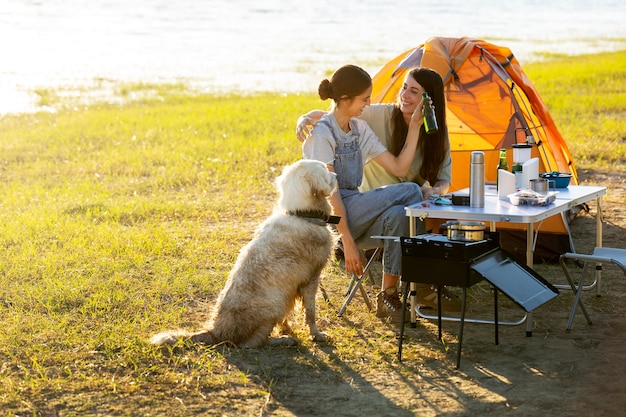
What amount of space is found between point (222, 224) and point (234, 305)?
12.6 ft

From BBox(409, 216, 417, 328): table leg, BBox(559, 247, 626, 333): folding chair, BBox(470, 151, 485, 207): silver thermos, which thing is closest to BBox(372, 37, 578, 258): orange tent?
BBox(559, 247, 626, 333): folding chair

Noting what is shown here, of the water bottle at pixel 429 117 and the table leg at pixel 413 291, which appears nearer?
the table leg at pixel 413 291

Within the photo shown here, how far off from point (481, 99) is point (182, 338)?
4.29 m

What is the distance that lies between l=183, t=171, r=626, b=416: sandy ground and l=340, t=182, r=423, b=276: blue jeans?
1.71ft

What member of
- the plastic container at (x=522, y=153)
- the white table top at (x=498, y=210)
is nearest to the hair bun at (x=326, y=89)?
the white table top at (x=498, y=210)

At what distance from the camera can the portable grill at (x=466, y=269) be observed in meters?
4.91

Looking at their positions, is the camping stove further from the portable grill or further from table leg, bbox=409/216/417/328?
table leg, bbox=409/216/417/328

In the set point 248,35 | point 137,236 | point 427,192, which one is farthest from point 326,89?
point 248,35

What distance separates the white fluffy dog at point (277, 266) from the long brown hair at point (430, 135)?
1.46 metres

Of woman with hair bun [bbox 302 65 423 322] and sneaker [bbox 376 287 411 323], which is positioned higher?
woman with hair bun [bbox 302 65 423 322]

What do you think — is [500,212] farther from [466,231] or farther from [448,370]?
[448,370]

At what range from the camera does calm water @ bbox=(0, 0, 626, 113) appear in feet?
89.5

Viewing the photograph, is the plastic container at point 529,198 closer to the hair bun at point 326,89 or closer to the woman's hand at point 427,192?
the woman's hand at point 427,192

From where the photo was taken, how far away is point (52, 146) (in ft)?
45.4
